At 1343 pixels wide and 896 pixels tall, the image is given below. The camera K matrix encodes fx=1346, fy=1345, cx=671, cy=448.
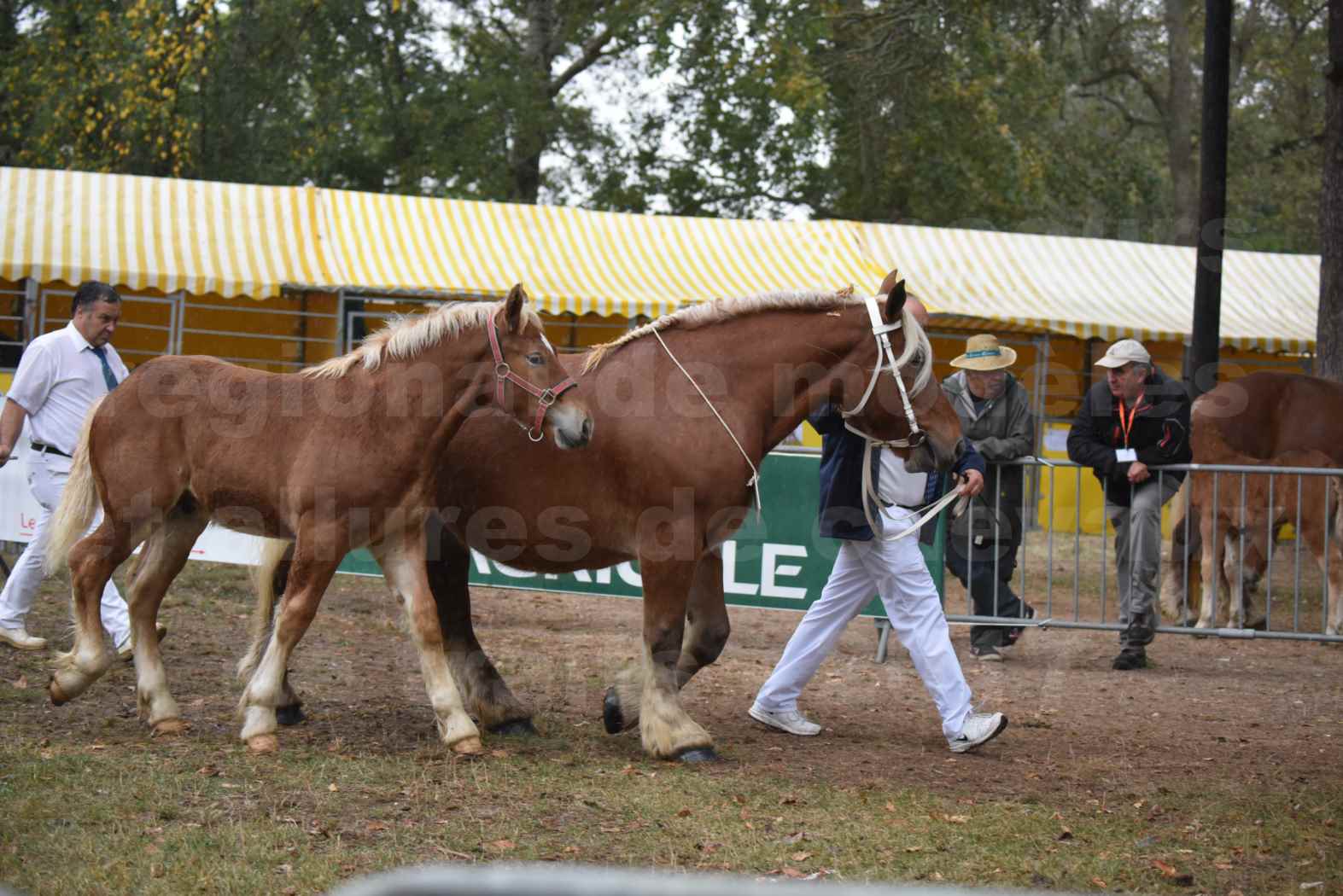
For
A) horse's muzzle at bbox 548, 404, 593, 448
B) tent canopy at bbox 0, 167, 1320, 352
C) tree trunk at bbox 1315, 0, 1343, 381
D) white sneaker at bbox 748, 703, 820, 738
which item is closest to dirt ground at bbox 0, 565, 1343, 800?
white sneaker at bbox 748, 703, 820, 738

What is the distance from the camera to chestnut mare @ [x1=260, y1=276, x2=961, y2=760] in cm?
551

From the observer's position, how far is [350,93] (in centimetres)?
2475

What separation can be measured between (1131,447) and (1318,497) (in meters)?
2.28

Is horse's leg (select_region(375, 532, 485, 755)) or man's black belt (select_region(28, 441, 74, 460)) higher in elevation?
man's black belt (select_region(28, 441, 74, 460))

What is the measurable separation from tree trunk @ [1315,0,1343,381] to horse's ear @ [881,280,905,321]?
25.0 feet

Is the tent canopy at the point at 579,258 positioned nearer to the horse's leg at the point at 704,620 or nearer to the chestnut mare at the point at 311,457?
the chestnut mare at the point at 311,457

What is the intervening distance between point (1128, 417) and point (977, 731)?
3.48 metres

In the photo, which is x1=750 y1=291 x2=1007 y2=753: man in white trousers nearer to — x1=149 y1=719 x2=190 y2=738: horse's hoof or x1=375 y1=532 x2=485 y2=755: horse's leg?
x1=375 y1=532 x2=485 y2=755: horse's leg

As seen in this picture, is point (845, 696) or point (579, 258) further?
point (579, 258)

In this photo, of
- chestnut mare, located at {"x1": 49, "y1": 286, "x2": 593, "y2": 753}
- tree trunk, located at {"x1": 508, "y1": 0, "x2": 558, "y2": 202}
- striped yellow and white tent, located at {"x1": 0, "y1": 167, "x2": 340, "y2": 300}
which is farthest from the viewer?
tree trunk, located at {"x1": 508, "y1": 0, "x2": 558, "y2": 202}

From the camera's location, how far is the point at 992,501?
29.2 feet

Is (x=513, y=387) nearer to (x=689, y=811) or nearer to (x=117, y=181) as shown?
(x=689, y=811)

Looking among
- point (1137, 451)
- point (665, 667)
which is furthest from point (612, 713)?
point (1137, 451)

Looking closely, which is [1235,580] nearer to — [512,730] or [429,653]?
[512,730]
